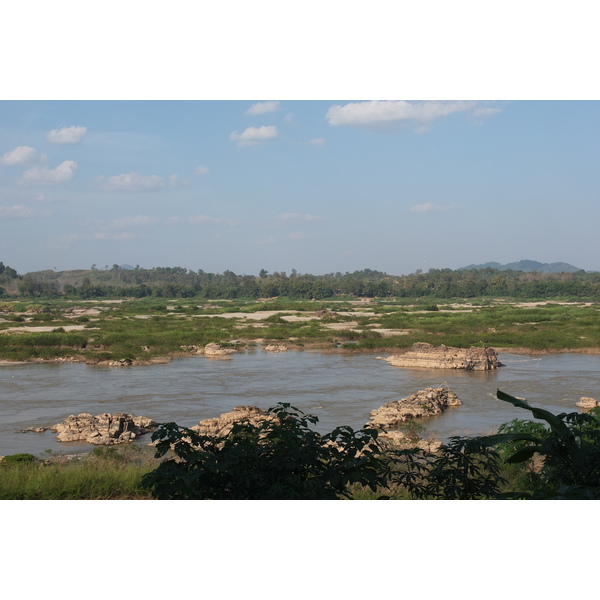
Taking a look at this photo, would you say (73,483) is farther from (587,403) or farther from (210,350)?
(210,350)

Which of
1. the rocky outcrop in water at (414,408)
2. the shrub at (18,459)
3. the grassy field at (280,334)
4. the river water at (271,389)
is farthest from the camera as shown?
the grassy field at (280,334)

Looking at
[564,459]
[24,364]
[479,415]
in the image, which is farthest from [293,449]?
[24,364]

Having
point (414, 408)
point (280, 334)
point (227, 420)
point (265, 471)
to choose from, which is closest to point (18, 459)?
point (227, 420)

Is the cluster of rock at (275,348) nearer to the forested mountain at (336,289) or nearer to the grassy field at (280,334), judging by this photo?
the grassy field at (280,334)

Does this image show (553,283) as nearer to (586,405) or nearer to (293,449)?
(586,405)

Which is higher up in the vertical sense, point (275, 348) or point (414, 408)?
point (275, 348)

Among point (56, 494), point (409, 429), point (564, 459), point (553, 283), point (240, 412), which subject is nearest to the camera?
point (564, 459)

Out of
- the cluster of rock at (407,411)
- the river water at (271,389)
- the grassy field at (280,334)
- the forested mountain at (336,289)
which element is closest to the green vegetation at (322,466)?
the cluster of rock at (407,411)
